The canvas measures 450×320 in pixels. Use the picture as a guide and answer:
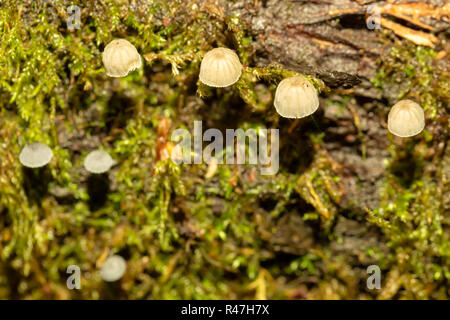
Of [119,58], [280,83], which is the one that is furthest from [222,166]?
[119,58]

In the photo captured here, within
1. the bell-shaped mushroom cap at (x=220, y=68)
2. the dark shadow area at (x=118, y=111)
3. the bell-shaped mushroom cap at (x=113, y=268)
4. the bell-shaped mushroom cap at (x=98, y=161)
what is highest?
the bell-shaped mushroom cap at (x=220, y=68)

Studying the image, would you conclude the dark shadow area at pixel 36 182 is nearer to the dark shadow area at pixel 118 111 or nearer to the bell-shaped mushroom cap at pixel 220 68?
the dark shadow area at pixel 118 111

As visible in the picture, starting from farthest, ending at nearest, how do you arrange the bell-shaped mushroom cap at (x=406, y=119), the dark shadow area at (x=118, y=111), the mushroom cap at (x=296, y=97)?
1. the dark shadow area at (x=118, y=111)
2. the bell-shaped mushroom cap at (x=406, y=119)
3. the mushroom cap at (x=296, y=97)

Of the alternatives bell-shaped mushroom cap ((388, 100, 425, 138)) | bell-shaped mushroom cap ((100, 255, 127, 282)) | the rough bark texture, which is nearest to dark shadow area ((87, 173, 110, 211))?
the rough bark texture

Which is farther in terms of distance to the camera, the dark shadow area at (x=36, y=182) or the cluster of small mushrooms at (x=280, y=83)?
the dark shadow area at (x=36, y=182)

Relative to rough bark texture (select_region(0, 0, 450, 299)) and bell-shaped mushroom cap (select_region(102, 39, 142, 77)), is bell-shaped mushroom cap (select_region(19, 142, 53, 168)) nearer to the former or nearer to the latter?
rough bark texture (select_region(0, 0, 450, 299))

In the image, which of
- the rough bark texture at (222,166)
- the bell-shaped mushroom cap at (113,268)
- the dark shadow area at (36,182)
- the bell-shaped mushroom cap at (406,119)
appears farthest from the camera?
the bell-shaped mushroom cap at (113,268)

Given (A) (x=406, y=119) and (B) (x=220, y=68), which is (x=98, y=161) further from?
(A) (x=406, y=119)

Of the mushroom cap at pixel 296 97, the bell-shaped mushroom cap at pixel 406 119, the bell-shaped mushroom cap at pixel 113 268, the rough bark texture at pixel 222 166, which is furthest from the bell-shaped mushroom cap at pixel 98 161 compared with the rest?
the bell-shaped mushroom cap at pixel 406 119
